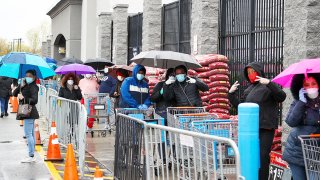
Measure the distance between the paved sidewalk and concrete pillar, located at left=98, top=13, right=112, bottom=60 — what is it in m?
11.7

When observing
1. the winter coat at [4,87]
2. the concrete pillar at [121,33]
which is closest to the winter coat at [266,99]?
the winter coat at [4,87]

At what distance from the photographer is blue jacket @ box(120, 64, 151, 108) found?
39.2 feet

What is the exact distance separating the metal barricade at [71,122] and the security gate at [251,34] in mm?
3739

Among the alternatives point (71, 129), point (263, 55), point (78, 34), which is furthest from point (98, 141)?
point (78, 34)

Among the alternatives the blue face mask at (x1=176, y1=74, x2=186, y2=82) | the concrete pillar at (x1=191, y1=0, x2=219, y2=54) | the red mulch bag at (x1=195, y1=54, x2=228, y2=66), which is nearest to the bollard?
the blue face mask at (x1=176, y1=74, x2=186, y2=82)

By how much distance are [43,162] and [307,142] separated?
6848 mm

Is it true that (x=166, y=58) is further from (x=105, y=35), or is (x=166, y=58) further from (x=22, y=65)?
(x=105, y=35)

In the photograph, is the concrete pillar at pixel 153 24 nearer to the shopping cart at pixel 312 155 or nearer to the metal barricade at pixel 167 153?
the metal barricade at pixel 167 153

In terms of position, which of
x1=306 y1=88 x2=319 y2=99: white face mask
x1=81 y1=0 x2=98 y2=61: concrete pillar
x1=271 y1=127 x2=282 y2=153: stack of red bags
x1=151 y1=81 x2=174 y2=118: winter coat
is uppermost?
x1=81 y1=0 x2=98 y2=61: concrete pillar

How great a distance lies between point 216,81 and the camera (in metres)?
13.9

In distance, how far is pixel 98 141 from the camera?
15672mm

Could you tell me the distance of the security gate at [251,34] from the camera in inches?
460

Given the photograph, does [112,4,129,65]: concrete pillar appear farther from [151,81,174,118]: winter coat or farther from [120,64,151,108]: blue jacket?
[151,81,174,118]: winter coat

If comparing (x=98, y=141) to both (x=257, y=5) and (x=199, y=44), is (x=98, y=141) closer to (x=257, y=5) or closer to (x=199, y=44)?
(x=199, y=44)
